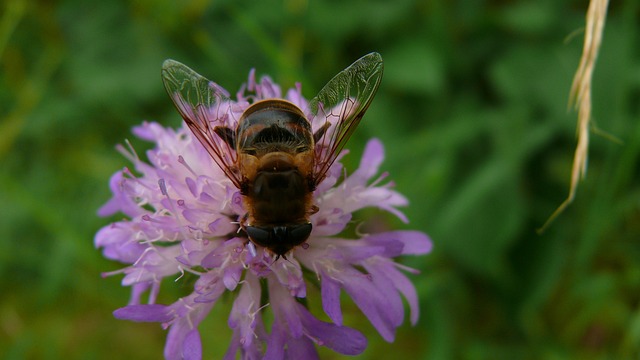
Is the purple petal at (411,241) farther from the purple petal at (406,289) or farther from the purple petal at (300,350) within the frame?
the purple petal at (300,350)

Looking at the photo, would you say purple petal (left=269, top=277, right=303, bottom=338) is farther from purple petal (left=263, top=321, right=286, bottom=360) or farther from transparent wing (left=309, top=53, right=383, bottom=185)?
transparent wing (left=309, top=53, right=383, bottom=185)

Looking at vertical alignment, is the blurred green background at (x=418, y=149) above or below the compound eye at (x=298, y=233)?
above

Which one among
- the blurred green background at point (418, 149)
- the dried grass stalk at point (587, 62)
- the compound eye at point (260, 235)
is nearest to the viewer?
the compound eye at point (260, 235)

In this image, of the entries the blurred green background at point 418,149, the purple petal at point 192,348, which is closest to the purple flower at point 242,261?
the purple petal at point 192,348

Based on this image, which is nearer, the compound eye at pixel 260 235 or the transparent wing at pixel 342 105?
the compound eye at pixel 260 235

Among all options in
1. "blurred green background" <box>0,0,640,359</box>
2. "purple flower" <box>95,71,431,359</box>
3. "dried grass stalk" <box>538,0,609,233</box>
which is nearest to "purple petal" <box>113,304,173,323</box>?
"purple flower" <box>95,71,431,359</box>

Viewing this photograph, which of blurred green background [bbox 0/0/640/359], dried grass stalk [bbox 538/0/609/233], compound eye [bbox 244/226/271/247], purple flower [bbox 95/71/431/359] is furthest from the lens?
blurred green background [bbox 0/0/640/359]

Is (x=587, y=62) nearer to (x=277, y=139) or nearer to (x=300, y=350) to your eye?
(x=277, y=139)

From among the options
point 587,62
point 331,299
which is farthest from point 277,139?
point 587,62
